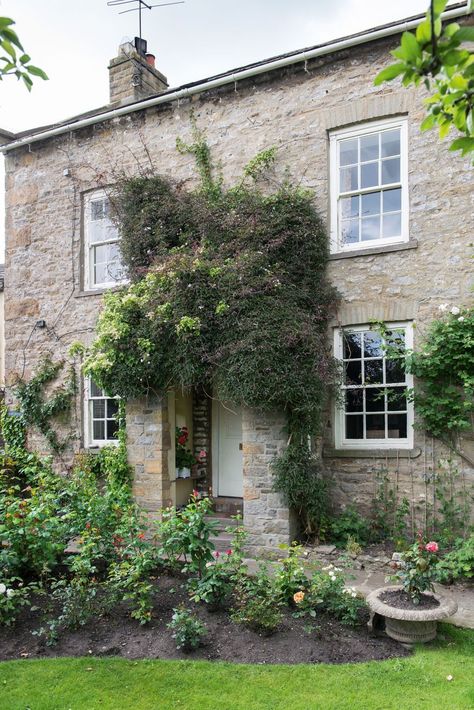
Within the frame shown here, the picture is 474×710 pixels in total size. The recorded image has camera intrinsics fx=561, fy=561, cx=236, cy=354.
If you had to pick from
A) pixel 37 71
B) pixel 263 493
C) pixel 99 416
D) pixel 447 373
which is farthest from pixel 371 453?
pixel 37 71

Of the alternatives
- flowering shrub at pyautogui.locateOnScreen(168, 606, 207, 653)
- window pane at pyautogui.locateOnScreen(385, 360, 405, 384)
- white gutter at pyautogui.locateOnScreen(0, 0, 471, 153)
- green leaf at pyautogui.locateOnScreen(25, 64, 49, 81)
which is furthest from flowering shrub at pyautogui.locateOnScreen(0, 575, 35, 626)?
white gutter at pyautogui.locateOnScreen(0, 0, 471, 153)

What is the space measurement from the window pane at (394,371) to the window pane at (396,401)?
130mm

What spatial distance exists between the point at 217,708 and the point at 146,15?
40.0 ft

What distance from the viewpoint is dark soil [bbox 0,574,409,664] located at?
4.70 m

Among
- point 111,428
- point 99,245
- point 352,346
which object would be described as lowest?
point 111,428

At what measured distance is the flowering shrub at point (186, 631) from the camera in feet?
15.4

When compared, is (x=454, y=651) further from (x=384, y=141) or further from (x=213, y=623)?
(x=384, y=141)

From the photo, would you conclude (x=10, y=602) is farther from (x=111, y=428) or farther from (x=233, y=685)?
(x=111, y=428)

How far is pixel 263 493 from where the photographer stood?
7.57 m

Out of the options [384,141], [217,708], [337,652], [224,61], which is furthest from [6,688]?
[224,61]

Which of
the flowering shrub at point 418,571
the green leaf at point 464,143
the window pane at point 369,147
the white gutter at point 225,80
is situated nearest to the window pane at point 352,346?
the window pane at point 369,147

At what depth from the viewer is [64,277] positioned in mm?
11023

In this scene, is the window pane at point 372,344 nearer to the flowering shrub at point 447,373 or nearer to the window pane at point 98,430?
the flowering shrub at point 447,373

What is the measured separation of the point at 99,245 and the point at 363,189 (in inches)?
202
